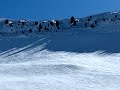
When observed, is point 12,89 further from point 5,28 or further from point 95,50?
point 5,28

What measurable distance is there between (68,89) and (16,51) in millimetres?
24775

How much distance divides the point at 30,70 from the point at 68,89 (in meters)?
7.09

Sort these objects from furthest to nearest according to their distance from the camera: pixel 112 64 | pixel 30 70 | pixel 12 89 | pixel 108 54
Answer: pixel 108 54, pixel 112 64, pixel 30 70, pixel 12 89

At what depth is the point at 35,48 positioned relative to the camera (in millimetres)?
45281

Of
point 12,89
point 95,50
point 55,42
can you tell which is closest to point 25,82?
point 12,89

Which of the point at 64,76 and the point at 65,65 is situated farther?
the point at 65,65

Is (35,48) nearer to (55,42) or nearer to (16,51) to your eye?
(16,51)

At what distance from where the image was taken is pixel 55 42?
50469mm

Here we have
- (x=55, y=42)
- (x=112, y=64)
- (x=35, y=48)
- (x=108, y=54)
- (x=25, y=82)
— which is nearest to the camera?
(x=25, y=82)

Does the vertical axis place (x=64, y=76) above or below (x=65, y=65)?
below

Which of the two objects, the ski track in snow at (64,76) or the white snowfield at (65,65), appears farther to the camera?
the white snowfield at (65,65)

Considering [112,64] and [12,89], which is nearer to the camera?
[12,89]

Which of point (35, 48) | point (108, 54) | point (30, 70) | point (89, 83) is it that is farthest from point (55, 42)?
point (89, 83)

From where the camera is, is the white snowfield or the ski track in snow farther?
the white snowfield
